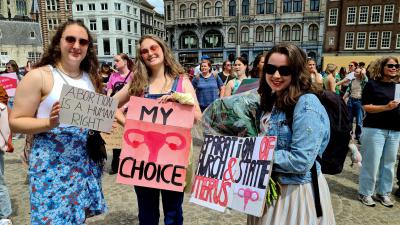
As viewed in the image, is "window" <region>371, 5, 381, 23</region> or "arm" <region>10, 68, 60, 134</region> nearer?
"arm" <region>10, 68, 60, 134</region>

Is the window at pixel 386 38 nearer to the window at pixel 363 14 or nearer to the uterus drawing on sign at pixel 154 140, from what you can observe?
the window at pixel 363 14

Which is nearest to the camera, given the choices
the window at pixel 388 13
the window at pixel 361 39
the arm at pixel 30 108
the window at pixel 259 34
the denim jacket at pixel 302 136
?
the denim jacket at pixel 302 136

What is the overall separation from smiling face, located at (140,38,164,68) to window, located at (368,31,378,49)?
4481cm

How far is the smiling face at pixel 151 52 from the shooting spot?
248 cm

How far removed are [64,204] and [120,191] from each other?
264 centimetres

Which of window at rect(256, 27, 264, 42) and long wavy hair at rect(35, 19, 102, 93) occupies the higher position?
window at rect(256, 27, 264, 42)

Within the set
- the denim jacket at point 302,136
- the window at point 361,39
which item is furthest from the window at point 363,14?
the denim jacket at point 302,136

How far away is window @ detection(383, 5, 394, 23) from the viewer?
125 feet

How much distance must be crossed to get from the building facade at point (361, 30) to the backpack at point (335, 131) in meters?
40.8

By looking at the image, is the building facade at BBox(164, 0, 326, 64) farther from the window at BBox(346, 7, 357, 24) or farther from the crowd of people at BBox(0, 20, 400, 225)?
the crowd of people at BBox(0, 20, 400, 225)

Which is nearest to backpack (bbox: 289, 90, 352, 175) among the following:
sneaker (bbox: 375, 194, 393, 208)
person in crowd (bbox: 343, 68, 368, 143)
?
sneaker (bbox: 375, 194, 393, 208)

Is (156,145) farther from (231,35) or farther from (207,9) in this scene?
(207,9)

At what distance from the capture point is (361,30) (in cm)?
3997

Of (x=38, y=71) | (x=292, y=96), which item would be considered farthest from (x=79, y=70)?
(x=292, y=96)
